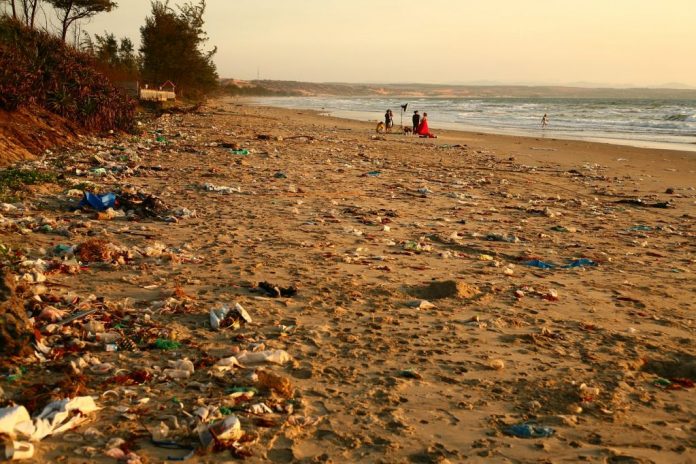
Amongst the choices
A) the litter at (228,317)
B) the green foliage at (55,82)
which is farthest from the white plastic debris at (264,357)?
the green foliage at (55,82)

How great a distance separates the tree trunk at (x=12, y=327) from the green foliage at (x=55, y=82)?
9.33 m

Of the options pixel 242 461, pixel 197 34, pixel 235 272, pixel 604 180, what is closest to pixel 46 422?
pixel 242 461

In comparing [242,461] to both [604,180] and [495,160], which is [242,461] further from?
[495,160]

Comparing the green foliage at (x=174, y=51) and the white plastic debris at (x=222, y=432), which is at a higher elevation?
the green foliage at (x=174, y=51)

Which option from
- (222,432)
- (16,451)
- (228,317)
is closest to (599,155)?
(228,317)

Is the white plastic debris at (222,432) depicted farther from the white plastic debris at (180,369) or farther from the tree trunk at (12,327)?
the tree trunk at (12,327)

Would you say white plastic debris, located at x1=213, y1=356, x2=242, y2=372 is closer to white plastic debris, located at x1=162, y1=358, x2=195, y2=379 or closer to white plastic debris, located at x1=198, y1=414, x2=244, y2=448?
white plastic debris, located at x1=162, y1=358, x2=195, y2=379

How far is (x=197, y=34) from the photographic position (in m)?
36.5

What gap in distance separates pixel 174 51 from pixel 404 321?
34.4m

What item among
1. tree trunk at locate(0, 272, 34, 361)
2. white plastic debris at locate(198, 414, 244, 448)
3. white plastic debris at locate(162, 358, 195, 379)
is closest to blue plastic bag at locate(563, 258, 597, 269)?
white plastic debris at locate(162, 358, 195, 379)

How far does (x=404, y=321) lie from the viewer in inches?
167

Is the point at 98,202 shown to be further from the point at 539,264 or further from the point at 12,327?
the point at 539,264

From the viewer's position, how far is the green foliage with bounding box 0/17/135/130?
11.6m

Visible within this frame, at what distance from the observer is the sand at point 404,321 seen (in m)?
2.80
